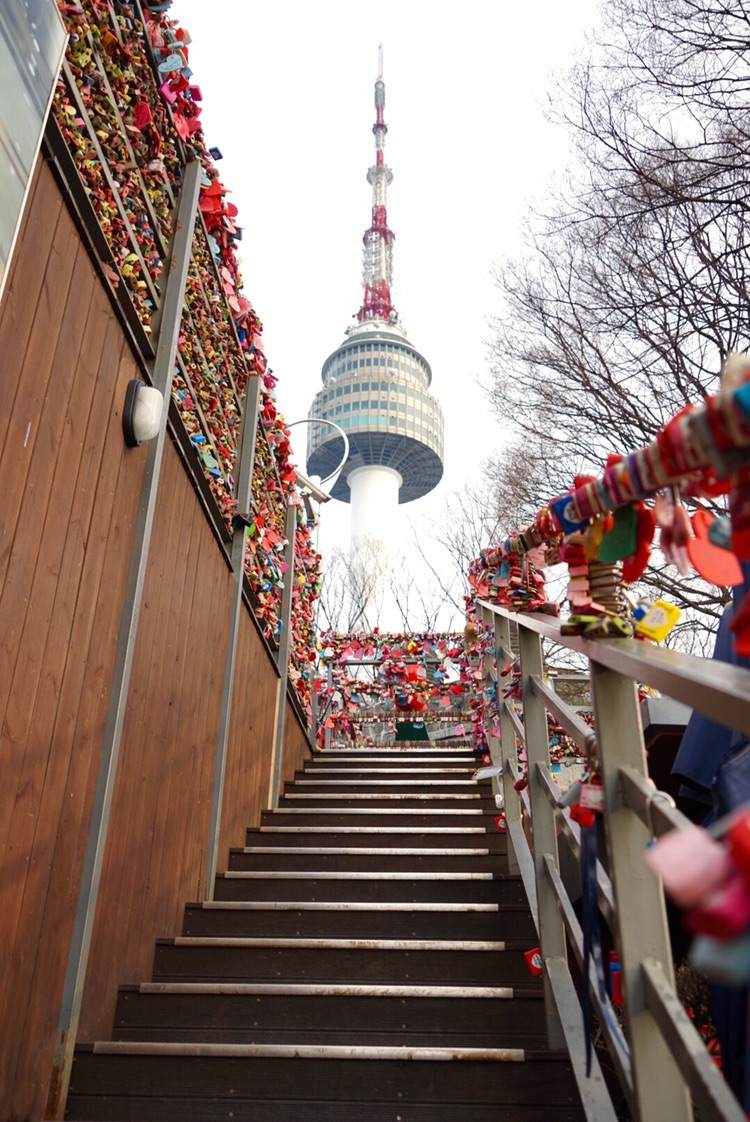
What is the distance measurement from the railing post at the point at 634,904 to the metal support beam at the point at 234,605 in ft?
7.17

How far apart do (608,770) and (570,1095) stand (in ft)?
3.35

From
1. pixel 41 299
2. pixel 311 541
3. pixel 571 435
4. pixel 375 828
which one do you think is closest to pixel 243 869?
pixel 375 828

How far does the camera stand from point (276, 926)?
2.62 metres

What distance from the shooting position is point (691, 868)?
467 millimetres

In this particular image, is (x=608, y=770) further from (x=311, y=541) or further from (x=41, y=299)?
(x=311, y=541)

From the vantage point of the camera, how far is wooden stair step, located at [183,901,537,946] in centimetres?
249

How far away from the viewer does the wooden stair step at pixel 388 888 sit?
269 centimetres

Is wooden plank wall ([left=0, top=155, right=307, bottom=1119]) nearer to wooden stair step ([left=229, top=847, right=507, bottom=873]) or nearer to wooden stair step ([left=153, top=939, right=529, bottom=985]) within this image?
wooden stair step ([left=153, top=939, right=529, bottom=985])

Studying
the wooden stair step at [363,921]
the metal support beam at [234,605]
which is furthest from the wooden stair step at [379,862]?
the wooden stair step at [363,921]

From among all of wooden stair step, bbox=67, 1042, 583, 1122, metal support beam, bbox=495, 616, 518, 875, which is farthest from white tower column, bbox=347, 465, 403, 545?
wooden stair step, bbox=67, 1042, 583, 1122

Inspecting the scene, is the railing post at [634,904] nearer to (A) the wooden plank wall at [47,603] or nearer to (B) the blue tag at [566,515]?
(B) the blue tag at [566,515]

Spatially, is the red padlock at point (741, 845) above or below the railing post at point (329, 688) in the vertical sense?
below

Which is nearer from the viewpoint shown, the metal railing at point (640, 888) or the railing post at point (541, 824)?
the metal railing at point (640, 888)

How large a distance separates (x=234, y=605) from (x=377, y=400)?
44751mm
